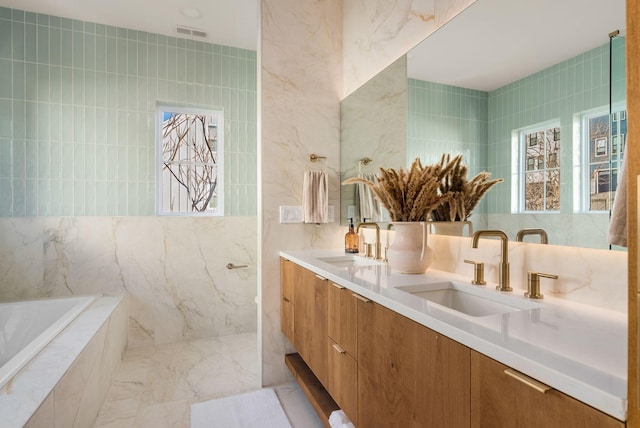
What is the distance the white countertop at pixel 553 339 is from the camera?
0.52 metres

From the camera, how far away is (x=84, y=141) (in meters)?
2.76

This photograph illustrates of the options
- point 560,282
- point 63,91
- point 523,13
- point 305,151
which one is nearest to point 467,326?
point 560,282

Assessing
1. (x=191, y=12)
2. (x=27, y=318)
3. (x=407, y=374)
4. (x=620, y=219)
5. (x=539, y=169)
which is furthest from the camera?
(x=191, y=12)

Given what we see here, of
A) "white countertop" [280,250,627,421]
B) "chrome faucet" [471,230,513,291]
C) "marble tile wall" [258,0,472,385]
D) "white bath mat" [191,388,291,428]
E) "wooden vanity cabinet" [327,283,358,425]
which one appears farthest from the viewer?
"marble tile wall" [258,0,472,385]

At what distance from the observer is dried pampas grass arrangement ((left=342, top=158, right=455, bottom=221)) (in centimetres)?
141

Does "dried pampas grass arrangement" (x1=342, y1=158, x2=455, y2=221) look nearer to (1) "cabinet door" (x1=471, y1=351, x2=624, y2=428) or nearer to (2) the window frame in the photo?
(2) the window frame

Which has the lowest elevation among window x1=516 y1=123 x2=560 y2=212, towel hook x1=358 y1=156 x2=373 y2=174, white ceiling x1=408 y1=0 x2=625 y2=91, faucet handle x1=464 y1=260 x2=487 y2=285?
faucet handle x1=464 y1=260 x2=487 y2=285

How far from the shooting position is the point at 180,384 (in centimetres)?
227

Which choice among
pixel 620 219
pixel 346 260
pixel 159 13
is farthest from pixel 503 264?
pixel 159 13

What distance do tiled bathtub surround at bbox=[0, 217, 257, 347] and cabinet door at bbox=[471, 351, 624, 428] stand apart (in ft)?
8.91

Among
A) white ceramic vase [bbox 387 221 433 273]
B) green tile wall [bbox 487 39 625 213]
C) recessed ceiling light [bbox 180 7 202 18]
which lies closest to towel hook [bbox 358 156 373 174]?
white ceramic vase [bbox 387 221 433 273]

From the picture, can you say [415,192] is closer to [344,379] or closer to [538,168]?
[538,168]

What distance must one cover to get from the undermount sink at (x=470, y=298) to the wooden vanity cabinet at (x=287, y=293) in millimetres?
813

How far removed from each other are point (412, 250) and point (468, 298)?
304 millimetres
